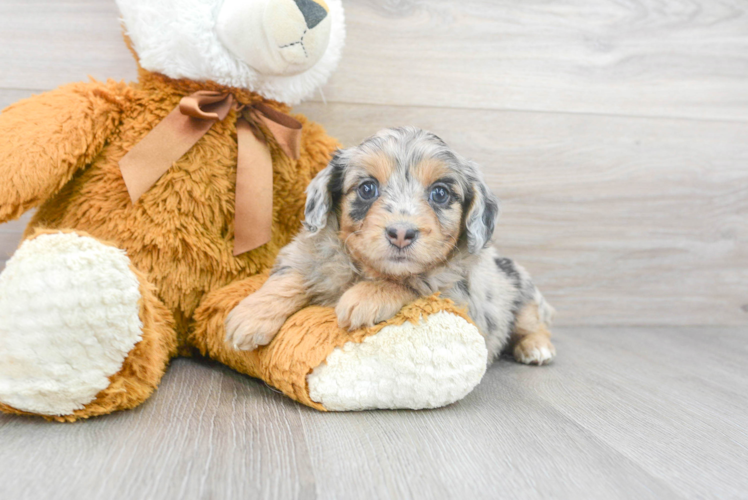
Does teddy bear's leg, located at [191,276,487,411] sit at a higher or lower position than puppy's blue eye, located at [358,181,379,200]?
lower

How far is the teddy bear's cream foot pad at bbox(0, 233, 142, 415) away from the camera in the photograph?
1.32 m

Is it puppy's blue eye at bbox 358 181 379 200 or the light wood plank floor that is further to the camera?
puppy's blue eye at bbox 358 181 379 200

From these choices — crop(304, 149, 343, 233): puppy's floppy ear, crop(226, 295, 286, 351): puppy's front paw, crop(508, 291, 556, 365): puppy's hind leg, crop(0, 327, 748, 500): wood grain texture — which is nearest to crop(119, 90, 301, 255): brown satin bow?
crop(304, 149, 343, 233): puppy's floppy ear

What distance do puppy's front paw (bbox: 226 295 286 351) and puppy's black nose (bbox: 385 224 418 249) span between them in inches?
17.0

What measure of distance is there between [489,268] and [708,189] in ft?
4.81

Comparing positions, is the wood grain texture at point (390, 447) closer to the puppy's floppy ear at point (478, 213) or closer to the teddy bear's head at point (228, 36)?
the puppy's floppy ear at point (478, 213)

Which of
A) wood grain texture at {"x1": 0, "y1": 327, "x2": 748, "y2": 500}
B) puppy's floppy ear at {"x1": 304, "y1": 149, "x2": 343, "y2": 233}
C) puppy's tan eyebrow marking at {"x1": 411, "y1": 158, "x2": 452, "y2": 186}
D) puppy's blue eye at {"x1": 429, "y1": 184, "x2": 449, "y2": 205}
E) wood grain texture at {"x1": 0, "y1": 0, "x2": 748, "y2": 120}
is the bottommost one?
wood grain texture at {"x1": 0, "y1": 327, "x2": 748, "y2": 500}

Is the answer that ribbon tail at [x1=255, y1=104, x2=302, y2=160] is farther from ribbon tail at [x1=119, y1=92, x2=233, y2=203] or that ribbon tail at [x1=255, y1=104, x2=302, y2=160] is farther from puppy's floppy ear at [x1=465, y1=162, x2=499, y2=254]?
puppy's floppy ear at [x1=465, y1=162, x2=499, y2=254]

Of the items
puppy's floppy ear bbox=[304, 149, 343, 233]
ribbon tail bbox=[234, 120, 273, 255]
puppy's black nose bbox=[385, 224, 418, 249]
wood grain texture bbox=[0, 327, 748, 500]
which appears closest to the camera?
wood grain texture bbox=[0, 327, 748, 500]

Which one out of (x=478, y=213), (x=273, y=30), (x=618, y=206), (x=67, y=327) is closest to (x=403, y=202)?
(x=478, y=213)

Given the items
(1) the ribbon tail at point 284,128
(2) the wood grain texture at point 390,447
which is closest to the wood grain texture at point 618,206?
(1) the ribbon tail at point 284,128

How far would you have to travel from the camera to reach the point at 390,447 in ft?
4.39

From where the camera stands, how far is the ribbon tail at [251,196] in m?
1.85

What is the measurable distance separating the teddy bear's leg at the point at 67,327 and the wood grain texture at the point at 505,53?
1.14 metres
